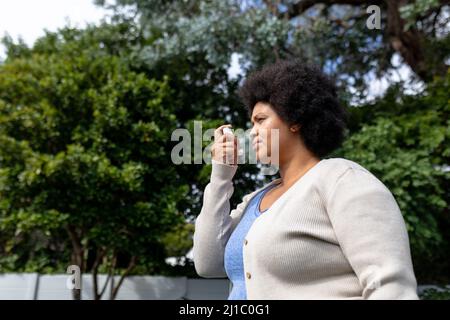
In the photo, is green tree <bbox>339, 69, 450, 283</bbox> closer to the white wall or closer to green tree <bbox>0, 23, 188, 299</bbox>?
green tree <bbox>0, 23, 188, 299</bbox>

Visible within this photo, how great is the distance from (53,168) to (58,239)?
3740 millimetres

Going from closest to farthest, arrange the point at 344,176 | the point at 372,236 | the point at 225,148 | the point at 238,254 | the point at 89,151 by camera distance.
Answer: the point at 372,236
the point at 344,176
the point at 238,254
the point at 225,148
the point at 89,151

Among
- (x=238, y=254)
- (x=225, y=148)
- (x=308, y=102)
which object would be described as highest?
(x=308, y=102)

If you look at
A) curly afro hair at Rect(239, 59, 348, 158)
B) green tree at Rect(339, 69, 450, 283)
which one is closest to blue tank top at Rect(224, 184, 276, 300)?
curly afro hair at Rect(239, 59, 348, 158)

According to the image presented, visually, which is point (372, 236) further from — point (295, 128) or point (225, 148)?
point (225, 148)

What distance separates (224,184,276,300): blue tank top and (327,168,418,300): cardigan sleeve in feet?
1.07

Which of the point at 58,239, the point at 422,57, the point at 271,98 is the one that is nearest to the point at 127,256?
the point at 58,239

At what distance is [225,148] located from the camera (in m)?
1.61

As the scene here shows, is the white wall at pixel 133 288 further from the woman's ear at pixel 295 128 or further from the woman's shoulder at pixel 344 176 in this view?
the woman's shoulder at pixel 344 176

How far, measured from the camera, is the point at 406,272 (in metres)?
1.15

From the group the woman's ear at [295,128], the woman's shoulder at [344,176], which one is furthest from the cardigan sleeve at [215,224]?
the woman's shoulder at [344,176]

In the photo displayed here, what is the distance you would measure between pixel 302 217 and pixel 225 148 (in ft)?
1.28

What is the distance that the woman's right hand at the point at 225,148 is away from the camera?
160 centimetres

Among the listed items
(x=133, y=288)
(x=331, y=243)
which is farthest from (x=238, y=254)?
(x=133, y=288)
